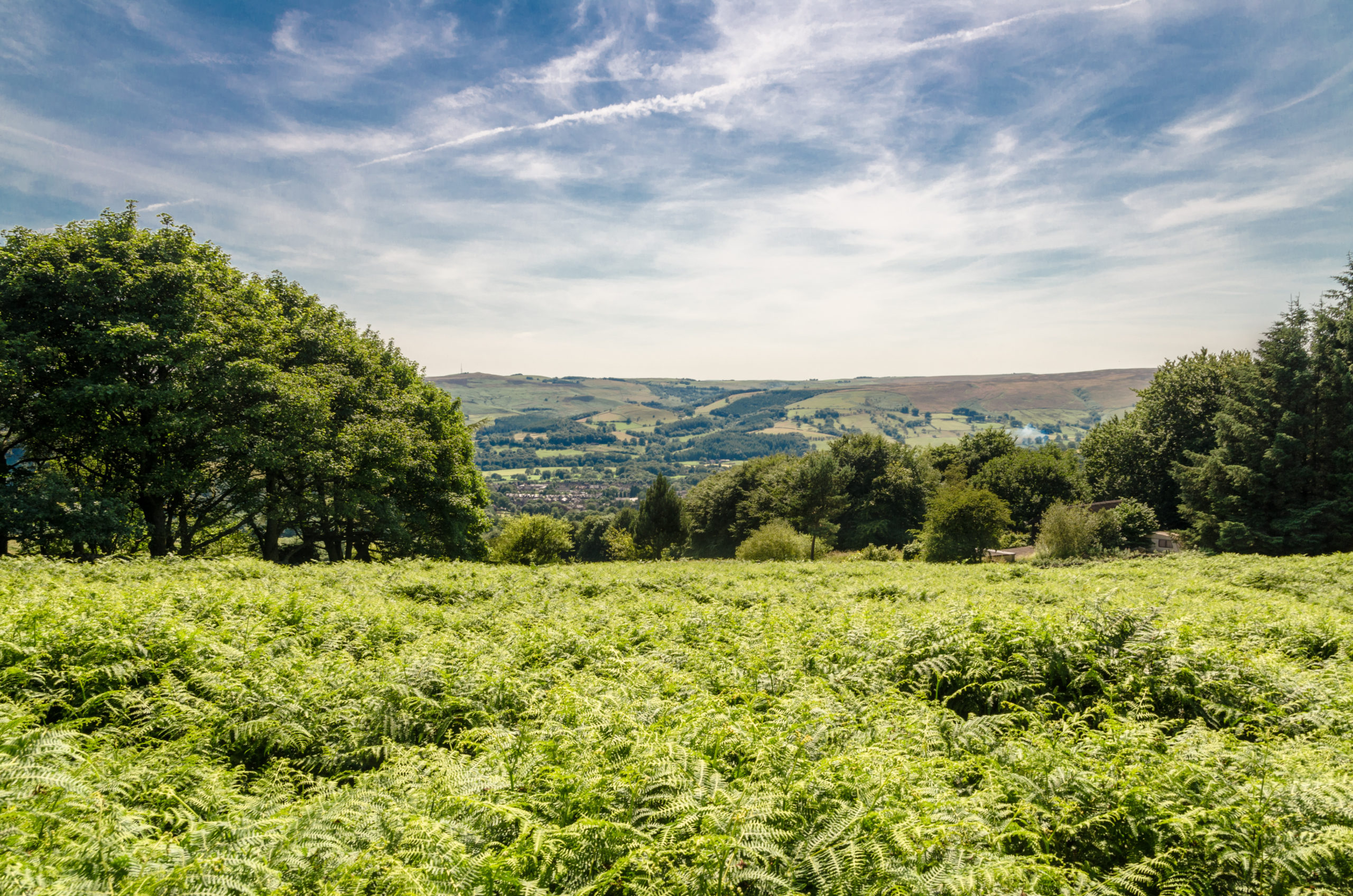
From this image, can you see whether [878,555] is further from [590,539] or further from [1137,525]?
[590,539]

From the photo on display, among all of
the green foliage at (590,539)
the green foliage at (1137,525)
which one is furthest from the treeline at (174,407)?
the green foliage at (590,539)

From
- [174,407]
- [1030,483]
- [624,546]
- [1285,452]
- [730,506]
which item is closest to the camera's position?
[174,407]

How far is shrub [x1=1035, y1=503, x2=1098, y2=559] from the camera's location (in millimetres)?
36531

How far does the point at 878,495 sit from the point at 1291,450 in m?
31.4

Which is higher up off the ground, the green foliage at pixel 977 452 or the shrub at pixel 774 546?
the green foliage at pixel 977 452

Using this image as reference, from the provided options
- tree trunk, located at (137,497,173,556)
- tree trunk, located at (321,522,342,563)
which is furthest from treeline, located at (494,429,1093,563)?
tree trunk, located at (137,497,173,556)

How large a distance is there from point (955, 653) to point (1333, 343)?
5112 cm

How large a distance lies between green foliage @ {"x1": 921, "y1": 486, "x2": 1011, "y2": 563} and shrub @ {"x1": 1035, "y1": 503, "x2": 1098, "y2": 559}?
2.90 metres

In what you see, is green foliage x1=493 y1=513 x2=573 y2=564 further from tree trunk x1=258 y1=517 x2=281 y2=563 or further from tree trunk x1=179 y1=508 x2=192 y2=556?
tree trunk x1=179 y1=508 x2=192 y2=556

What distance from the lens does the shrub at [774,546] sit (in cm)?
4309

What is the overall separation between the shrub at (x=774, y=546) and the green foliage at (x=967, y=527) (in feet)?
32.5

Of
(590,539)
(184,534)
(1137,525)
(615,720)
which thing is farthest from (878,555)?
(590,539)

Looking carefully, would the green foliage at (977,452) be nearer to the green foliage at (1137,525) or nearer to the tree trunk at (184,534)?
the green foliage at (1137,525)

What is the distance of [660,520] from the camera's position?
5584cm
